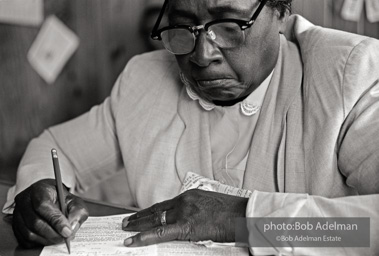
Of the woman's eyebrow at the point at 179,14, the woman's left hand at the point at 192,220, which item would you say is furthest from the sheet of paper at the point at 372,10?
the woman's left hand at the point at 192,220

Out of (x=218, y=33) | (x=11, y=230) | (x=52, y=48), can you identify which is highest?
(x=218, y=33)

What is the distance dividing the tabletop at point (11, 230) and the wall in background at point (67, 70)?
1.88 feet

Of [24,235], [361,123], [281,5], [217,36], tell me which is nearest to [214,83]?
[217,36]

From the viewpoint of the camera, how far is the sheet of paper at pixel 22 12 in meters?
2.36

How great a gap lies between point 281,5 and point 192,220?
24.6 inches

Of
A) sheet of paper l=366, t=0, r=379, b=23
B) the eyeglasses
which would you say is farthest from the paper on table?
sheet of paper l=366, t=0, r=379, b=23

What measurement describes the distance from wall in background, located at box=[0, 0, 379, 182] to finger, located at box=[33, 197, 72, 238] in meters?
0.93

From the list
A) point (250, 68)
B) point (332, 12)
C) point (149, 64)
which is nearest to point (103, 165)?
point (149, 64)

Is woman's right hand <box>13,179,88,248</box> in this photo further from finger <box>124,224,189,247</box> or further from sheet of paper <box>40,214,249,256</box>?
finger <box>124,224,189,247</box>

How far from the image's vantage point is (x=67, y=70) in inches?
94.6

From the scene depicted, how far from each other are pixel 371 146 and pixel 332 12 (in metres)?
0.72

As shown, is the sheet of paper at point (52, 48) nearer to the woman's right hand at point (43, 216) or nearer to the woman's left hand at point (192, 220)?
the woman's right hand at point (43, 216)

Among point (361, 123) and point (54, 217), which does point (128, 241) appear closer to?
point (54, 217)

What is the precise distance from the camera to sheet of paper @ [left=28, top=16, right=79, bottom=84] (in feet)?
7.76
